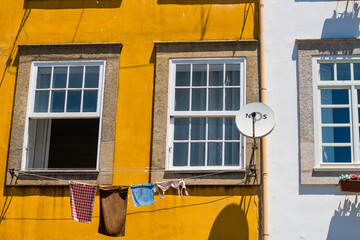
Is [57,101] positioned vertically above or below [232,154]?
above

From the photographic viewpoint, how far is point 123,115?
34.5ft

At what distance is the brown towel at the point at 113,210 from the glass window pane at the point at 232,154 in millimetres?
1656

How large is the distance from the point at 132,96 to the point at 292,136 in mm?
2585

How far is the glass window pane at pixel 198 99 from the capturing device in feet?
34.7

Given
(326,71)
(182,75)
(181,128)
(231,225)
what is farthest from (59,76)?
(326,71)

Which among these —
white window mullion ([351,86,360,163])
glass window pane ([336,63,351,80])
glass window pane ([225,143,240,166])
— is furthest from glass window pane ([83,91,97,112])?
white window mullion ([351,86,360,163])

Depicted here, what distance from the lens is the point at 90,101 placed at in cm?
1074

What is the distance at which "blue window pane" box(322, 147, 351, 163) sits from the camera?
10078mm

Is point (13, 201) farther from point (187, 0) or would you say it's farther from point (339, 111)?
point (339, 111)

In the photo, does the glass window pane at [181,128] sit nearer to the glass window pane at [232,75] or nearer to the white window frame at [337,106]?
the glass window pane at [232,75]

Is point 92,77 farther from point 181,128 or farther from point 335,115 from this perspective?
point 335,115

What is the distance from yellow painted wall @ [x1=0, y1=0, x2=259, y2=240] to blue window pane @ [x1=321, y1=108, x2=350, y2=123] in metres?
1.62

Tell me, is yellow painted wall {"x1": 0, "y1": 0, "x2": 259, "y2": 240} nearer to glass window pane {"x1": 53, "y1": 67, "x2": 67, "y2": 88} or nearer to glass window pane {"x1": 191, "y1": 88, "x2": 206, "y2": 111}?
glass window pane {"x1": 53, "y1": 67, "x2": 67, "y2": 88}

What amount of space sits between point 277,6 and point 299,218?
3478 millimetres
